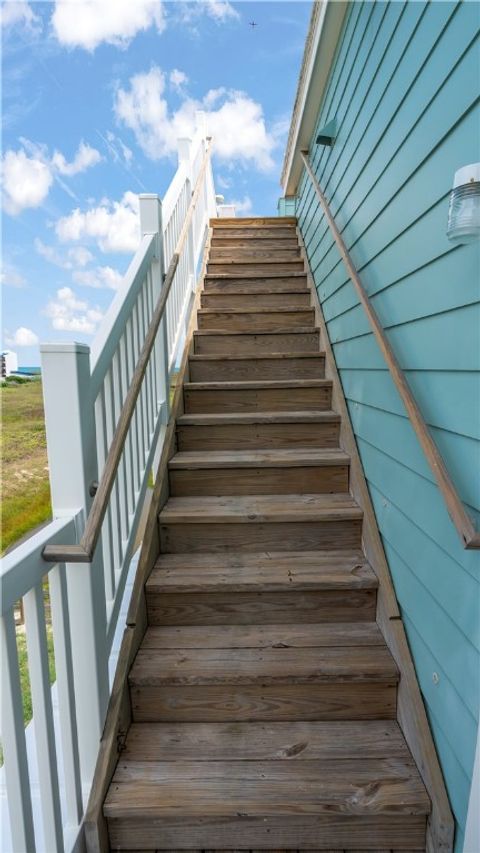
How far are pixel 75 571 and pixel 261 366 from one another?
1.83 m

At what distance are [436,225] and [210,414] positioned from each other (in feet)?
5.00

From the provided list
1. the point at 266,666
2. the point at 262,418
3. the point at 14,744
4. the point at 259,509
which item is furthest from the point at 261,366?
the point at 14,744

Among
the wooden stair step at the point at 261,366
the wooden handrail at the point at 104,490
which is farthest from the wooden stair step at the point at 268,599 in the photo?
the wooden stair step at the point at 261,366

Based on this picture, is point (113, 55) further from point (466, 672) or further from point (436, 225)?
point (466, 672)

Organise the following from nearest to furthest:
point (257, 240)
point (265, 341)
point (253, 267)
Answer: point (265, 341) < point (253, 267) < point (257, 240)

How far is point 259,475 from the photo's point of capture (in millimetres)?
2152

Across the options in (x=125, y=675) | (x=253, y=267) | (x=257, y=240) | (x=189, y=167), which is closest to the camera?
(x=125, y=675)

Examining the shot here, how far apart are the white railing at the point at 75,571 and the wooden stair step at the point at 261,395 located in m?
0.67

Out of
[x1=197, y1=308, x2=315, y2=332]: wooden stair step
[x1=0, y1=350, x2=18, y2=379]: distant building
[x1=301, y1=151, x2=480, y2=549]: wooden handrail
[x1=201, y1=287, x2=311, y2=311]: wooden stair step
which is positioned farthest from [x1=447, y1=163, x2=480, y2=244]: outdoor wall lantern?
[x1=0, y1=350, x2=18, y2=379]: distant building

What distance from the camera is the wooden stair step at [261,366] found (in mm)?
2785

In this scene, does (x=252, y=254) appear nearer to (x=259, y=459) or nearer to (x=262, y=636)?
(x=259, y=459)

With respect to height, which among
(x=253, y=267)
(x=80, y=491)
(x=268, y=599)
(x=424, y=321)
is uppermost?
(x=253, y=267)

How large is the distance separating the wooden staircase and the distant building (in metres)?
1.21

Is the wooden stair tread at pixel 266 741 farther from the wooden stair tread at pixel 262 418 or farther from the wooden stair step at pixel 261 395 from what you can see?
the wooden stair step at pixel 261 395
